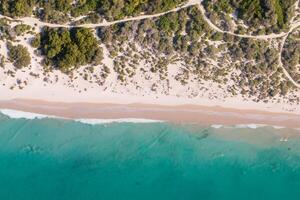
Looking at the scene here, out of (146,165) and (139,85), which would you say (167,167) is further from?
Answer: (139,85)

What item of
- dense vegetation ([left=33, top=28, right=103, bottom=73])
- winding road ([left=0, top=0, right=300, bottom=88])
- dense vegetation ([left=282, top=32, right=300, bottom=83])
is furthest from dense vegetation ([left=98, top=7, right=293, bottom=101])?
dense vegetation ([left=33, top=28, right=103, bottom=73])

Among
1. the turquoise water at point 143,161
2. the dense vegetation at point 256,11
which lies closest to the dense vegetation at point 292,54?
the dense vegetation at point 256,11

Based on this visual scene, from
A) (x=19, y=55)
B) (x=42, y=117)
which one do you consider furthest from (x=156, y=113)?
(x=19, y=55)

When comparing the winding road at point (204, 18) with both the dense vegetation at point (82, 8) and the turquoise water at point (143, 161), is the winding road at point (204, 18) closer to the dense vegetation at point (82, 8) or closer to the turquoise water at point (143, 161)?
the dense vegetation at point (82, 8)

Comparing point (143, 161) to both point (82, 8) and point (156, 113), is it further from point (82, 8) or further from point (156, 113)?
point (82, 8)

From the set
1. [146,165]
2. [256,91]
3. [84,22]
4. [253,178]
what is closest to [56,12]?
[84,22]

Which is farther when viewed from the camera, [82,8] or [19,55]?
[19,55]

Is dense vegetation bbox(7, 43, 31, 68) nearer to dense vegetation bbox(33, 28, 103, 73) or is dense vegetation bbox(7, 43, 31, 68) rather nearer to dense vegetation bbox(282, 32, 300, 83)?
dense vegetation bbox(33, 28, 103, 73)
